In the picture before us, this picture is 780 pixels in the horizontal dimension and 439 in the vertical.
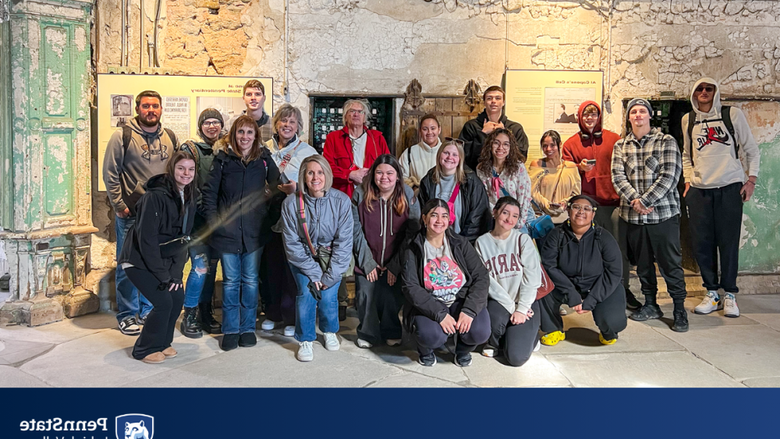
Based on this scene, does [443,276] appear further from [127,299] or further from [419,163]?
Result: [127,299]

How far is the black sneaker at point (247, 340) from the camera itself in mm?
4691

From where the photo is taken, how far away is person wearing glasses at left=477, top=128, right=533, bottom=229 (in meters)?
4.90

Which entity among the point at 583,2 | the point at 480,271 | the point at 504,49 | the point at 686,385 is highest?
the point at 583,2

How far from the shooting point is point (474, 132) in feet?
18.2

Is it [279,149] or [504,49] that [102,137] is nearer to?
[279,149]

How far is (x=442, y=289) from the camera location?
4.30 m

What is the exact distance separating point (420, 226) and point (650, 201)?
1.98 meters

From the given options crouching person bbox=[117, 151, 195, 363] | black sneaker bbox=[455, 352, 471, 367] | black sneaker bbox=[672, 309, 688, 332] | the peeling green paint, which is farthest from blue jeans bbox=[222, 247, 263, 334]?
the peeling green paint

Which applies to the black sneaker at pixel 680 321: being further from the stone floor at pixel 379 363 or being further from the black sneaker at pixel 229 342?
the black sneaker at pixel 229 342

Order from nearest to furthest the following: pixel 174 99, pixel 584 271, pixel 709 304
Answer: pixel 584 271 < pixel 709 304 < pixel 174 99

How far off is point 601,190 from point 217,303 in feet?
11.7

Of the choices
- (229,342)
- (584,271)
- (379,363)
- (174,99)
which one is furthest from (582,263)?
(174,99)

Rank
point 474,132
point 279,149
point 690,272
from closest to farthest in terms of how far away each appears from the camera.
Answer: point 279,149 < point 474,132 < point 690,272

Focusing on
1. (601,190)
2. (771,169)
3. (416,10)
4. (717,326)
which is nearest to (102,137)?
(416,10)
